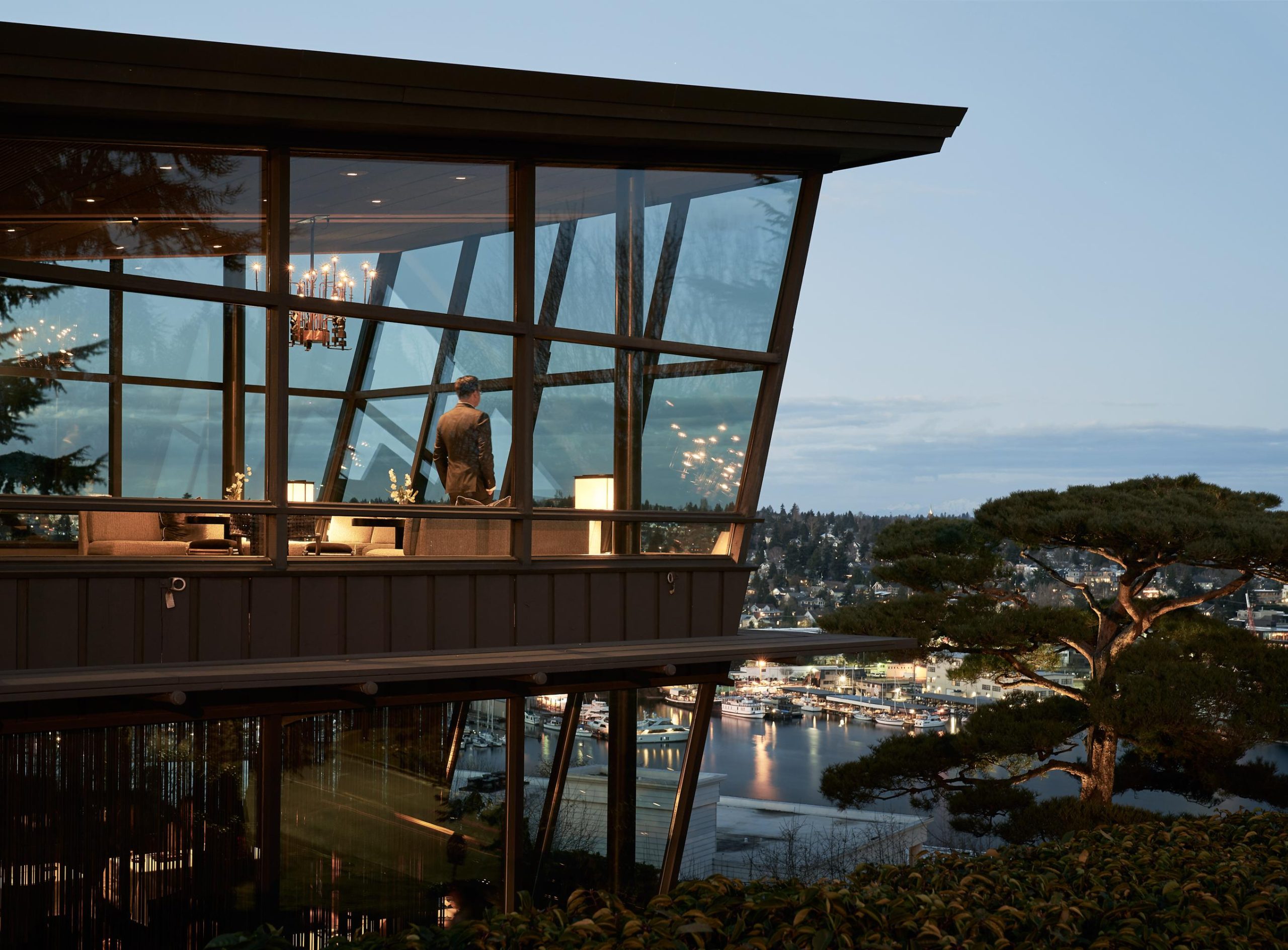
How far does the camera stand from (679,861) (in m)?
8.66

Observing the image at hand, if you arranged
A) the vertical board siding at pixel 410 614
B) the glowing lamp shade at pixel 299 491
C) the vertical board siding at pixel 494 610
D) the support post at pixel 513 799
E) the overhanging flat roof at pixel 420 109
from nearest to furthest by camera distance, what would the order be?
the overhanging flat roof at pixel 420 109, the glowing lamp shade at pixel 299 491, the vertical board siding at pixel 410 614, the vertical board siding at pixel 494 610, the support post at pixel 513 799

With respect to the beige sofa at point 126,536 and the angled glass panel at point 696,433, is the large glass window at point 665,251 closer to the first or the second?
the angled glass panel at point 696,433

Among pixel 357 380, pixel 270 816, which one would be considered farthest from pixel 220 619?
pixel 357 380

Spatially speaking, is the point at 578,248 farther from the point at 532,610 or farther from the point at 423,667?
the point at 423,667

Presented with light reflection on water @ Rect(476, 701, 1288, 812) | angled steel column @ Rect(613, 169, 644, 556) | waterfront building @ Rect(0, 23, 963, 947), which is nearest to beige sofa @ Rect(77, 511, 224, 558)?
waterfront building @ Rect(0, 23, 963, 947)

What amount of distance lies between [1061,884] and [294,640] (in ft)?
13.5

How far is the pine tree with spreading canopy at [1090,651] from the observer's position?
14977 mm

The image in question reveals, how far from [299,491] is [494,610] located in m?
1.38

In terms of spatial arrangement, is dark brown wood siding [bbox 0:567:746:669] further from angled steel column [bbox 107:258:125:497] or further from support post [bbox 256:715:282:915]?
angled steel column [bbox 107:258:125:497]

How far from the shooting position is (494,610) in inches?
293

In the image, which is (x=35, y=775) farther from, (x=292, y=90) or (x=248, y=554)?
(x=292, y=90)

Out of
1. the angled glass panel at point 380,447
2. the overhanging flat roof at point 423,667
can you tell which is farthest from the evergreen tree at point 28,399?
the angled glass panel at point 380,447

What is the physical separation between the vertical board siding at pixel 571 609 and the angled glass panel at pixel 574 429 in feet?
0.72

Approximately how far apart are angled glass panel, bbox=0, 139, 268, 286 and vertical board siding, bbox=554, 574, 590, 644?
8.93 feet
